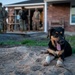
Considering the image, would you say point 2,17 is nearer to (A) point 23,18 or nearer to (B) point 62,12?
(A) point 23,18

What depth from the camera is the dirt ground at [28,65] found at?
6.37 metres

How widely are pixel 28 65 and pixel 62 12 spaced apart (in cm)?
1835

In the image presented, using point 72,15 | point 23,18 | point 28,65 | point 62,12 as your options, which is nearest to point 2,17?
point 23,18

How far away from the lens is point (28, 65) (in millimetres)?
6867

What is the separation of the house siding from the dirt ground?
54.5 ft

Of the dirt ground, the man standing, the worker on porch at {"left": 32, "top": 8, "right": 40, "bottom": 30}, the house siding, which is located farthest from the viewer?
the man standing

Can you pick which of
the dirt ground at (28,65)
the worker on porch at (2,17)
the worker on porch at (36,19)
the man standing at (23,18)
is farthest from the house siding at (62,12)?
the dirt ground at (28,65)

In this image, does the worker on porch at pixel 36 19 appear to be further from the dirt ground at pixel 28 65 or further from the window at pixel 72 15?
the dirt ground at pixel 28 65

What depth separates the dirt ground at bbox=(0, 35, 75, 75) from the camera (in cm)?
637

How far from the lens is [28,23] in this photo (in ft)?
92.9

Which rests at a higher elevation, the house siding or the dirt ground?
the house siding

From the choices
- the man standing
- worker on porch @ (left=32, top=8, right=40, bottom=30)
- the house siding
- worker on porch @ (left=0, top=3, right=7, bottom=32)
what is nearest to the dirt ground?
worker on porch @ (left=0, top=3, right=7, bottom=32)

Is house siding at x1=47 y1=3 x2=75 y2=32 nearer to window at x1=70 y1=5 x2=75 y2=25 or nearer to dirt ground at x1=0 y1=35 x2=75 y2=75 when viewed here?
window at x1=70 y1=5 x2=75 y2=25

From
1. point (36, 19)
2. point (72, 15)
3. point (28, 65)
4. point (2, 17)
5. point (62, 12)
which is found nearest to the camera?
point (28, 65)
